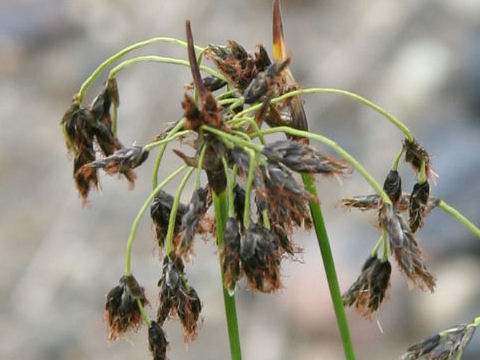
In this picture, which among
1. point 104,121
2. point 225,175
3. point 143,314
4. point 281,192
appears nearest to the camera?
point 281,192

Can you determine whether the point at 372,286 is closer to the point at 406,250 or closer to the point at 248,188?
the point at 406,250

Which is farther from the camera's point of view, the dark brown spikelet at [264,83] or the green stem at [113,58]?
the green stem at [113,58]

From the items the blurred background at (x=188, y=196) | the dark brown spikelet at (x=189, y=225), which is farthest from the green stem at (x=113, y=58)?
the blurred background at (x=188, y=196)

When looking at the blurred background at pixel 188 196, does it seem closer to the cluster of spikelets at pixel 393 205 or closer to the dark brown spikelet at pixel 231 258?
the cluster of spikelets at pixel 393 205

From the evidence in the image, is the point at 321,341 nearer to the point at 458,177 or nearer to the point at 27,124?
the point at 458,177

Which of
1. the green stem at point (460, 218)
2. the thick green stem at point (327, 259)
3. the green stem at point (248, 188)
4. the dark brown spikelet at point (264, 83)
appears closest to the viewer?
the green stem at point (248, 188)

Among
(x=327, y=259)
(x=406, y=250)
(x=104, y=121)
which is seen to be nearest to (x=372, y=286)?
(x=327, y=259)

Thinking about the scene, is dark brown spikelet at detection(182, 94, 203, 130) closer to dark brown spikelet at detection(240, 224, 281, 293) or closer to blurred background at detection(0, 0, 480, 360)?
dark brown spikelet at detection(240, 224, 281, 293)
